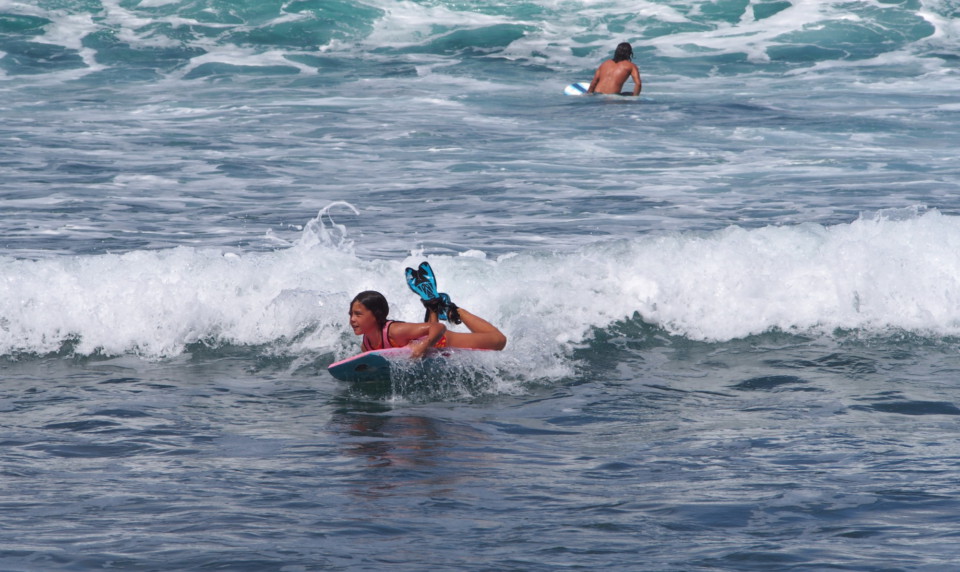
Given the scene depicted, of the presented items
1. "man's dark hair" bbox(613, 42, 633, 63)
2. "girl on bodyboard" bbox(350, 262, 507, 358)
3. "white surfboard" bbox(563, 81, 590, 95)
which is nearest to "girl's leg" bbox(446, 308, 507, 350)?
"girl on bodyboard" bbox(350, 262, 507, 358)

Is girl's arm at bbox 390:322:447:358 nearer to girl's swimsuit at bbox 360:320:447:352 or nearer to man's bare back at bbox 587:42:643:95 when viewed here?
girl's swimsuit at bbox 360:320:447:352

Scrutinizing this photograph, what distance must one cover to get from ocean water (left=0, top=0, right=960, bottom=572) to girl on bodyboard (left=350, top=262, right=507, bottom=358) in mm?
230

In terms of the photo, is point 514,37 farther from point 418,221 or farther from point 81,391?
point 81,391

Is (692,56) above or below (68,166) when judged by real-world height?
above

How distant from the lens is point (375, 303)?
7.95m

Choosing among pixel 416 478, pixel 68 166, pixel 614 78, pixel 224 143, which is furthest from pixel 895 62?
pixel 416 478

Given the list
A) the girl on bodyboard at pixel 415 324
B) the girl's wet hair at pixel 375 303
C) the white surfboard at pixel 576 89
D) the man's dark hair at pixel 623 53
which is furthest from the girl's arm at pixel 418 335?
the man's dark hair at pixel 623 53

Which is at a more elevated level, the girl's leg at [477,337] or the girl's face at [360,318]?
the girl's face at [360,318]

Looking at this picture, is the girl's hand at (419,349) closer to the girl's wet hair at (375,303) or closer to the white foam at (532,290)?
the girl's wet hair at (375,303)

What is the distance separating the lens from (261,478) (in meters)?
6.00

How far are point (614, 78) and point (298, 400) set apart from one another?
1389cm

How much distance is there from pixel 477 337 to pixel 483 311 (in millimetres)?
2013

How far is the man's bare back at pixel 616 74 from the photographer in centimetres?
2061

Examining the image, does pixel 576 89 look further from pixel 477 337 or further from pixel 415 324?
pixel 415 324
